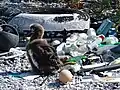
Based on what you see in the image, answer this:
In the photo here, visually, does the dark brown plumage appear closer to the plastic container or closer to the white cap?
the white cap

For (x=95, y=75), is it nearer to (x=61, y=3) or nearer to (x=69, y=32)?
(x=69, y=32)

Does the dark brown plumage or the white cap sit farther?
the white cap

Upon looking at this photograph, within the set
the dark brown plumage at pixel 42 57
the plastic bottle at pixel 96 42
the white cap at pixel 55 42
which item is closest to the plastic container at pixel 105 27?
the plastic bottle at pixel 96 42

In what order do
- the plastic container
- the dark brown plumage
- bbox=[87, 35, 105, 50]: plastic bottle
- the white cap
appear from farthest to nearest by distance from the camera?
the plastic container
the white cap
bbox=[87, 35, 105, 50]: plastic bottle
the dark brown plumage

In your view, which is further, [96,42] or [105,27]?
[105,27]

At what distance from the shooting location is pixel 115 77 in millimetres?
7348

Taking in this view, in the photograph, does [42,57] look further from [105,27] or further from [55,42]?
[105,27]

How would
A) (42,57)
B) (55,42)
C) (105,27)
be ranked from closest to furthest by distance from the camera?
(42,57), (55,42), (105,27)

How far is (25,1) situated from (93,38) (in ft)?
18.6

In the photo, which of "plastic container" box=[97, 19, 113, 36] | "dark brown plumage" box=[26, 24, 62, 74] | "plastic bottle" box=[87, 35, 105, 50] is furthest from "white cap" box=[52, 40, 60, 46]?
"dark brown plumage" box=[26, 24, 62, 74]

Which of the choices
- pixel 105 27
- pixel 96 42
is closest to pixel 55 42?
pixel 96 42

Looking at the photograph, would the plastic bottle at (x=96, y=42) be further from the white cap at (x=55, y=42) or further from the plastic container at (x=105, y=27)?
the white cap at (x=55, y=42)

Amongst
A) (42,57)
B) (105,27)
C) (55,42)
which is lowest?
(55,42)

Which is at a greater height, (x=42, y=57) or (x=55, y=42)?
(x=42, y=57)
